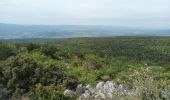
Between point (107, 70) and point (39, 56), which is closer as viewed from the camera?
point (107, 70)

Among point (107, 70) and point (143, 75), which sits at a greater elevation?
point (143, 75)

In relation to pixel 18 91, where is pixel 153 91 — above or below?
above

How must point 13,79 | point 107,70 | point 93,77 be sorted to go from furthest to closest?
point 107,70, point 93,77, point 13,79

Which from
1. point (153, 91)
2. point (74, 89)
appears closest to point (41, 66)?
point (74, 89)

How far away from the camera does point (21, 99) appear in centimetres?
2253

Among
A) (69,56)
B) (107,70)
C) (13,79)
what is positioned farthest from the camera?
(69,56)

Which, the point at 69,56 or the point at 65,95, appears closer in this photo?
the point at 65,95

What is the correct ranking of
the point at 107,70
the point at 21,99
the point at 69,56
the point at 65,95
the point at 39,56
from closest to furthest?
the point at 65,95 < the point at 21,99 < the point at 107,70 < the point at 39,56 < the point at 69,56

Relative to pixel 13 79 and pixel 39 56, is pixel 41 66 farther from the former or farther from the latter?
pixel 39 56

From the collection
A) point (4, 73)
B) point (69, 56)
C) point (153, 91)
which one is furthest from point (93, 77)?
point (153, 91)

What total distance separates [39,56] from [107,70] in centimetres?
783

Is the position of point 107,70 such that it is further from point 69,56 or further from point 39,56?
point 69,56

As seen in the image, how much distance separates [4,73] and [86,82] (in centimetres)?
632

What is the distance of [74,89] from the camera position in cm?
2492
